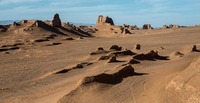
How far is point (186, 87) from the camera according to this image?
1307 cm

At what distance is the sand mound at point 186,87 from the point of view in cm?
1242

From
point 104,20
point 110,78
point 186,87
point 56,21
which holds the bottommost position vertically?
point 110,78

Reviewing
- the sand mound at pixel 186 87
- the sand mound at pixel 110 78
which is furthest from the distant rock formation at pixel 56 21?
the sand mound at pixel 186 87

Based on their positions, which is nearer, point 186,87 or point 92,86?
point 186,87

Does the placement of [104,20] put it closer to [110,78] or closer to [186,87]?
[110,78]

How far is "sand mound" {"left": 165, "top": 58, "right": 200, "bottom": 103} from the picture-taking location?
12.4 meters

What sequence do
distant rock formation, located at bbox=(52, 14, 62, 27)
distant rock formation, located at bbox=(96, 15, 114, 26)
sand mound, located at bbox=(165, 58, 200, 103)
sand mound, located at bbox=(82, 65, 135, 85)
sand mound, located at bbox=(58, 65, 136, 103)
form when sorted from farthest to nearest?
distant rock formation, located at bbox=(96, 15, 114, 26) < distant rock formation, located at bbox=(52, 14, 62, 27) < sand mound, located at bbox=(82, 65, 135, 85) < sand mound, located at bbox=(58, 65, 136, 103) < sand mound, located at bbox=(165, 58, 200, 103)

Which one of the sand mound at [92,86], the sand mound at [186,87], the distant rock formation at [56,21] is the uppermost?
the distant rock formation at [56,21]

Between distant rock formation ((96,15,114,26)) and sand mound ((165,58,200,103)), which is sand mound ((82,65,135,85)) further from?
distant rock formation ((96,15,114,26))

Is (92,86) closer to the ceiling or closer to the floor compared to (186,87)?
closer to the floor

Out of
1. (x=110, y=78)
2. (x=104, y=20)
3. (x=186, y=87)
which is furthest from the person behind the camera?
(x=104, y=20)

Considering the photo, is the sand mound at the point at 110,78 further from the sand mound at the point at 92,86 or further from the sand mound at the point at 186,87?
the sand mound at the point at 186,87

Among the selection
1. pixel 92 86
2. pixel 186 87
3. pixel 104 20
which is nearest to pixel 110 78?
pixel 92 86

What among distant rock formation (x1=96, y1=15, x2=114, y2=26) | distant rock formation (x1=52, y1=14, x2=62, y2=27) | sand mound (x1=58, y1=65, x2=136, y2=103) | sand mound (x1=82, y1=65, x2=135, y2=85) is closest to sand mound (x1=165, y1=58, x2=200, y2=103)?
sand mound (x1=58, y1=65, x2=136, y2=103)
